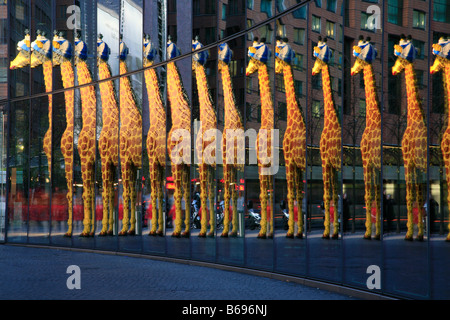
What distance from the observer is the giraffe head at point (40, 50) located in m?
22.0

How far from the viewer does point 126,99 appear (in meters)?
19.3

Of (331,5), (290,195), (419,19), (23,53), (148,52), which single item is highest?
(23,53)

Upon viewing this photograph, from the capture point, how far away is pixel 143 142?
18.5m

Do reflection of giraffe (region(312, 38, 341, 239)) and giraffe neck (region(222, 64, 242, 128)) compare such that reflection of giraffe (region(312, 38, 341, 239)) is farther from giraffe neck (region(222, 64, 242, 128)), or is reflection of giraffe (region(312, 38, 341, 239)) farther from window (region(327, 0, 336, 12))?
giraffe neck (region(222, 64, 242, 128))

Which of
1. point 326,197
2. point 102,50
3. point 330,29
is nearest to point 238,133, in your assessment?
point 326,197

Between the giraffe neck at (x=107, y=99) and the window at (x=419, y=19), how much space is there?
36.2 ft

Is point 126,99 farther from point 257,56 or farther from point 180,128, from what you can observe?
point 257,56

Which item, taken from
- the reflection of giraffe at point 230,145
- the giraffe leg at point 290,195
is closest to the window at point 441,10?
the giraffe leg at point 290,195

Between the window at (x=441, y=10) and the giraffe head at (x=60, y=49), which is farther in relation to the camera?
the giraffe head at (x=60, y=49)

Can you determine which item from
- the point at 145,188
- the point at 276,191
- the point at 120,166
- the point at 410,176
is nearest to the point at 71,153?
the point at 120,166

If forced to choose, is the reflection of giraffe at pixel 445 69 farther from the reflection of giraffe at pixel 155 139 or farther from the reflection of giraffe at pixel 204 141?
the reflection of giraffe at pixel 155 139

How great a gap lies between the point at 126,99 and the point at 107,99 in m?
0.95

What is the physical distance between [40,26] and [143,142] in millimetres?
6260

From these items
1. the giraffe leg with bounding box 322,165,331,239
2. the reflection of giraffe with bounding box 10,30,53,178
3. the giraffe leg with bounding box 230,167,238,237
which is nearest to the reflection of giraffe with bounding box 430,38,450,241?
the giraffe leg with bounding box 322,165,331,239
